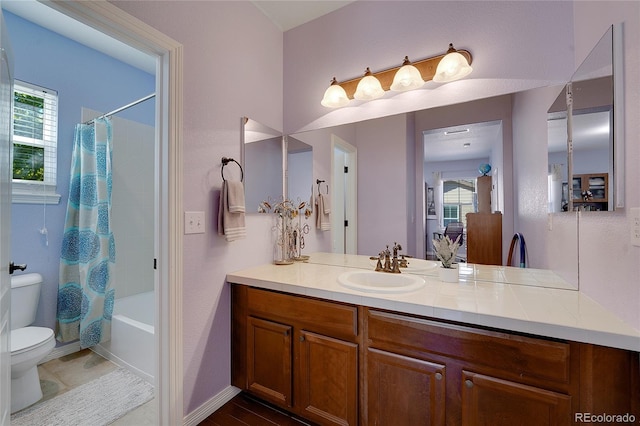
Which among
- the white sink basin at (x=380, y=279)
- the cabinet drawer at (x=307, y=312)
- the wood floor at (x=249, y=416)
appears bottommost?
the wood floor at (x=249, y=416)

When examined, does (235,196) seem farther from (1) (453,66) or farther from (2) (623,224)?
(2) (623,224)

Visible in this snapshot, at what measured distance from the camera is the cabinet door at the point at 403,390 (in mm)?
1111

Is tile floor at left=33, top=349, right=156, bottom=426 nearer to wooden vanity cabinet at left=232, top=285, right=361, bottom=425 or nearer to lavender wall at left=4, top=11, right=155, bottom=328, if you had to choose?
lavender wall at left=4, top=11, right=155, bottom=328

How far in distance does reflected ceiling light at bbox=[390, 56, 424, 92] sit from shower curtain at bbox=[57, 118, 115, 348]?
2.48 meters

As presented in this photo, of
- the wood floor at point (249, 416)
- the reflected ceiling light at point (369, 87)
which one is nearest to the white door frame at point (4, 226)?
the wood floor at point (249, 416)

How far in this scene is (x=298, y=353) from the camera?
146 cm

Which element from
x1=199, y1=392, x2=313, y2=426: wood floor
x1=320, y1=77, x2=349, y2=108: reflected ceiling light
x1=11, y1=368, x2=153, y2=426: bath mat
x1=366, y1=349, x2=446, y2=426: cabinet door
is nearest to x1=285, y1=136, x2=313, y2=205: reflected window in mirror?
x1=320, y1=77, x2=349, y2=108: reflected ceiling light

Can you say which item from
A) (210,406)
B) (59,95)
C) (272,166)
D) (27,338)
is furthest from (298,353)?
(59,95)

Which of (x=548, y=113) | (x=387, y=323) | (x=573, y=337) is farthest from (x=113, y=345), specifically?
(x=548, y=113)

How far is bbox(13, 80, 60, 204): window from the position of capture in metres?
2.12

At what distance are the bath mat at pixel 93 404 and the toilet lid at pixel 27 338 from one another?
15.4 inches

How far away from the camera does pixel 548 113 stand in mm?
1378

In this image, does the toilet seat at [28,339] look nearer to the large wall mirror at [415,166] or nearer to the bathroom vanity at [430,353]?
the bathroom vanity at [430,353]

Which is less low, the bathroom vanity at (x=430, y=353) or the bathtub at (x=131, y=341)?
the bathroom vanity at (x=430, y=353)
